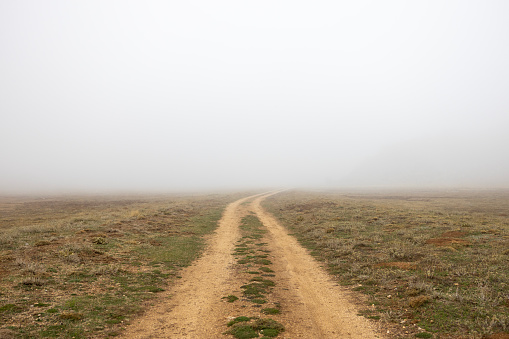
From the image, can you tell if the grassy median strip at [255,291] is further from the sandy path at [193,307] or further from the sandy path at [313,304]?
the sandy path at [193,307]

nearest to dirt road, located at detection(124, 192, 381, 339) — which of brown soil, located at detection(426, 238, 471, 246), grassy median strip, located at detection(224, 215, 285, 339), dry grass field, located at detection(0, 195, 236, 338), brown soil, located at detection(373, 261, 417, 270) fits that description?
grassy median strip, located at detection(224, 215, 285, 339)

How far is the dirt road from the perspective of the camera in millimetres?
8758

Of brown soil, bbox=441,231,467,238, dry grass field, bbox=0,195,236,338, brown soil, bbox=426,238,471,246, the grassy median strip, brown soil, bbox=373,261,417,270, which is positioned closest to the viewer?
the grassy median strip

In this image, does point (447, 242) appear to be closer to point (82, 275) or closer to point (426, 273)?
point (426, 273)

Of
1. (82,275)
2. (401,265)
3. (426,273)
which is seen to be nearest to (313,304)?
(426,273)

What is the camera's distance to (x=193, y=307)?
10.8 meters

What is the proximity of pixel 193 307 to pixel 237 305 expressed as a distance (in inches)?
78.5

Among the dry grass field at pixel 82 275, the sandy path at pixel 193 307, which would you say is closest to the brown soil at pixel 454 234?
the sandy path at pixel 193 307

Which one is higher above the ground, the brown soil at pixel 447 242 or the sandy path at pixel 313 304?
the brown soil at pixel 447 242

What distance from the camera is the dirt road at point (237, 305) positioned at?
8.76 meters

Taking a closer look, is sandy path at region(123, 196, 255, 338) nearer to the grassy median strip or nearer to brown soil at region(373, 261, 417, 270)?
the grassy median strip

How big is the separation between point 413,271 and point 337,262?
461 centimetres

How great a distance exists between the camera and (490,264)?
43.8ft

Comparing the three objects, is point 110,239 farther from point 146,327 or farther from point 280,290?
point 280,290
